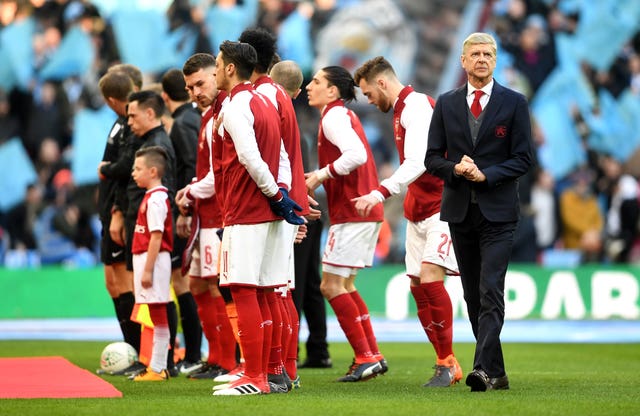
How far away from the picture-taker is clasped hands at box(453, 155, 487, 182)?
7715mm

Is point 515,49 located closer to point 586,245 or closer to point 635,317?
point 586,245

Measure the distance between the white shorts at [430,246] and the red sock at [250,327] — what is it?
1.82 metres

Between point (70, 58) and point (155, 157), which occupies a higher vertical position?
point (70, 58)

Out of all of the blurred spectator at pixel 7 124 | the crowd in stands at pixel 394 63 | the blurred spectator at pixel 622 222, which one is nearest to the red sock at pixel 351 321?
the crowd in stands at pixel 394 63

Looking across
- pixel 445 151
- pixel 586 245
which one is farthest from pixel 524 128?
pixel 586 245

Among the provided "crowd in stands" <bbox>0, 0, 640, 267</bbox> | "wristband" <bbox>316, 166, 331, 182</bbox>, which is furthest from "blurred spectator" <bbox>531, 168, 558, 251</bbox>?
"wristband" <bbox>316, 166, 331, 182</bbox>

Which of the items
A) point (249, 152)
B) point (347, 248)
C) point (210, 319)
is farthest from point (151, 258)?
point (249, 152)

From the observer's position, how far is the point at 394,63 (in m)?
23.7

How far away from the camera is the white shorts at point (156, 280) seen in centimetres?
923

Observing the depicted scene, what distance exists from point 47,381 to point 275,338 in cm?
161

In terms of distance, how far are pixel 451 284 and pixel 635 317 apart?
299 centimetres

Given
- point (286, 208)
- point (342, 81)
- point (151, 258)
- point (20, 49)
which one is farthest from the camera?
point (20, 49)

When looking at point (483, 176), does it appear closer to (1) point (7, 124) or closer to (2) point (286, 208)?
(2) point (286, 208)

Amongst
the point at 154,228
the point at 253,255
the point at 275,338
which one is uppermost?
the point at 154,228
